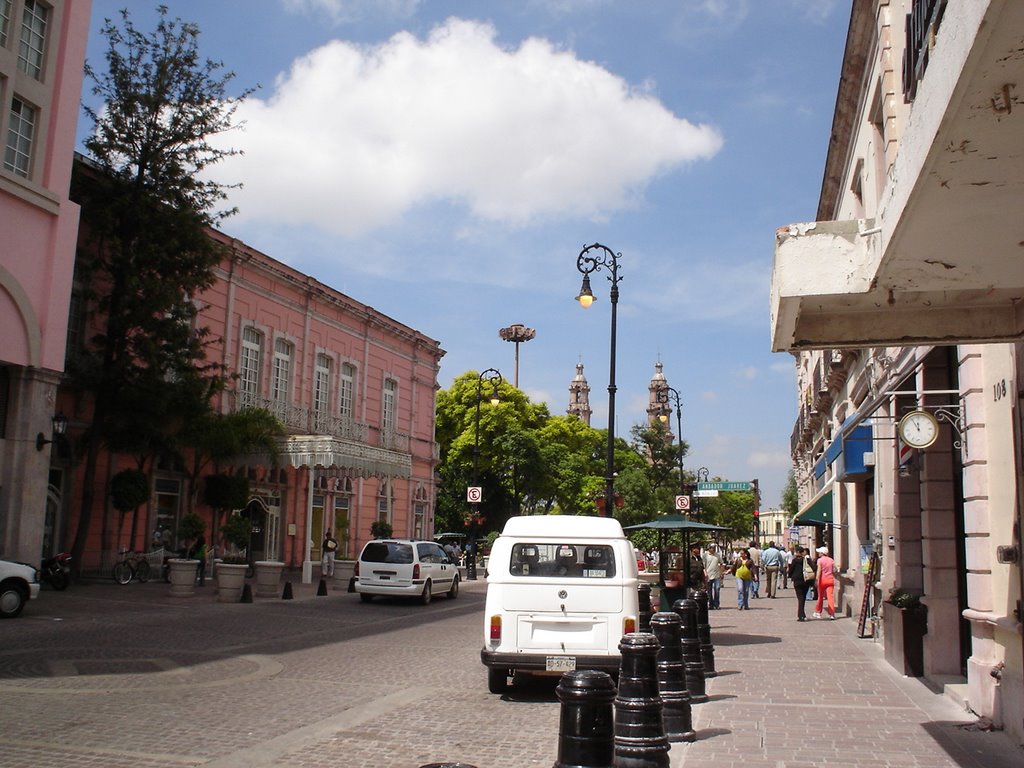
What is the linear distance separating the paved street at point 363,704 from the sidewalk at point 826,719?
3 centimetres

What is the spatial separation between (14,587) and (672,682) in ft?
43.2

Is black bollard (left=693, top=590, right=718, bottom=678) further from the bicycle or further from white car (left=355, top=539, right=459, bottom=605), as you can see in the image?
the bicycle

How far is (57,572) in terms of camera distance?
22031 millimetres

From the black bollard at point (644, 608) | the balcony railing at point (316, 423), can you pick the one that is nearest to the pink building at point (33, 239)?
the balcony railing at point (316, 423)

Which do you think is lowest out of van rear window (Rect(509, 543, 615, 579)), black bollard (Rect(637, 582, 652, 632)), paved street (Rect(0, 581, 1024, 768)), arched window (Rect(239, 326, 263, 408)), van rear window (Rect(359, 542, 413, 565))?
paved street (Rect(0, 581, 1024, 768))

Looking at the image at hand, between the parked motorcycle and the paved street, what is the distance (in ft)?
14.8

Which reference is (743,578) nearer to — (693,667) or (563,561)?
(693,667)

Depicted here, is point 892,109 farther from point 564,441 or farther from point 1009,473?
point 564,441

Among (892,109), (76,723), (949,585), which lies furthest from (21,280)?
(949,585)

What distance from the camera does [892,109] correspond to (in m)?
14.7

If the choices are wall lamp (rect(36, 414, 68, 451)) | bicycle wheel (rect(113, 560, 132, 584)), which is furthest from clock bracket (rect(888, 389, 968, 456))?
bicycle wheel (rect(113, 560, 132, 584))

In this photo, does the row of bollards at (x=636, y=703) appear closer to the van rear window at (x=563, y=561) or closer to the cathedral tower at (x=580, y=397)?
the van rear window at (x=563, y=561)

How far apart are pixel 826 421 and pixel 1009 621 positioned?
23039 millimetres

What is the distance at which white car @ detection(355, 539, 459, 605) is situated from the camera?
23.7 metres
